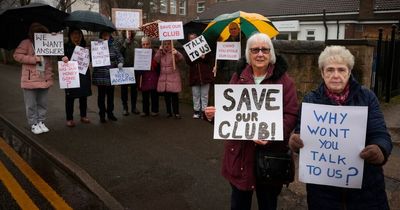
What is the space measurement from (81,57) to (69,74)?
412mm

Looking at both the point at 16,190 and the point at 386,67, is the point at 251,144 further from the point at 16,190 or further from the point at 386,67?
the point at 386,67

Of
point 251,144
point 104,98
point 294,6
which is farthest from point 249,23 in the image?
point 294,6

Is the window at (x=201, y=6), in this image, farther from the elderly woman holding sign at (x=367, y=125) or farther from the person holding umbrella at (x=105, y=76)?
the elderly woman holding sign at (x=367, y=125)

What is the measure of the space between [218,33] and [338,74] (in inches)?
219

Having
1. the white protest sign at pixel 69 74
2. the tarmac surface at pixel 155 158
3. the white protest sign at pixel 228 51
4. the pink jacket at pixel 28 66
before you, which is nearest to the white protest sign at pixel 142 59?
the tarmac surface at pixel 155 158

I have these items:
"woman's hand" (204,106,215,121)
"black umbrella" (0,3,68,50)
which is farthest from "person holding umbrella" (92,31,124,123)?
"woman's hand" (204,106,215,121)

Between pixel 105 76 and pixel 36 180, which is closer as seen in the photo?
pixel 36 180

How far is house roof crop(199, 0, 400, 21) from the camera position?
90.2ft

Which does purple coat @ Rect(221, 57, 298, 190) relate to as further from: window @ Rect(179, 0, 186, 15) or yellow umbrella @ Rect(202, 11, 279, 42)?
window @ Rect(179, 0, 186, 15)

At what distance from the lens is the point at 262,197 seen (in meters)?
3.25

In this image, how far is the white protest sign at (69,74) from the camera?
23.9 ft

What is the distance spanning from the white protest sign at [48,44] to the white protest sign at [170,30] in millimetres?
1933

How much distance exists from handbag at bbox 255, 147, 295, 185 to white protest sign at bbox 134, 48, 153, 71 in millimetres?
5880

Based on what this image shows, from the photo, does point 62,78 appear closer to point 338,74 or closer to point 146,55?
point 146,55
